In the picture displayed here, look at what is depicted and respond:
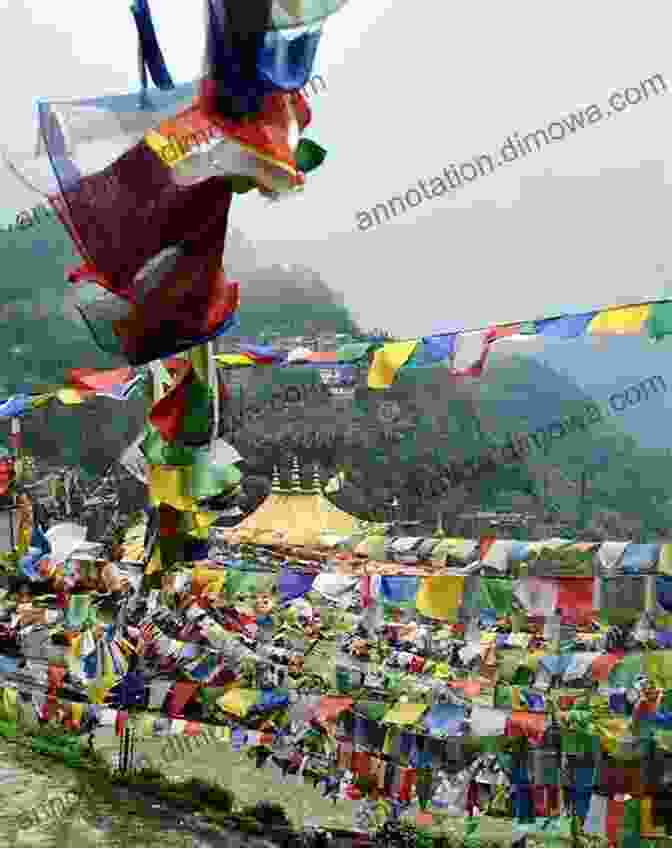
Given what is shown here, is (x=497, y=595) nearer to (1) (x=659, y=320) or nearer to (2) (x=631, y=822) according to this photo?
(2) (x=631, y=822)

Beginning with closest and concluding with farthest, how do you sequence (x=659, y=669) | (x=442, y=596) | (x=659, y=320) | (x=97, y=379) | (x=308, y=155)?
(x=308, y=155)
(x=659, y=320)
(x=659, y=669)
(x=442, y=596)
(x=97, y=379)

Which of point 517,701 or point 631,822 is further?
point 517,701

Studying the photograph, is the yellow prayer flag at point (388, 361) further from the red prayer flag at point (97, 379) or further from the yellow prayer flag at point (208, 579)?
the yellow prayer flag at point (208, 579)

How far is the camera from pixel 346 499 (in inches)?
1686

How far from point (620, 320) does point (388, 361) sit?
6.80ft

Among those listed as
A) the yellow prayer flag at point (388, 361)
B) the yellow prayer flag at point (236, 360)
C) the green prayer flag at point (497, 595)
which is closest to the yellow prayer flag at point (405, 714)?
the green prayer flag at point (497, 595)

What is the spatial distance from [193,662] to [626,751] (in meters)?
5.02

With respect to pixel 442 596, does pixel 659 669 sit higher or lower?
lower

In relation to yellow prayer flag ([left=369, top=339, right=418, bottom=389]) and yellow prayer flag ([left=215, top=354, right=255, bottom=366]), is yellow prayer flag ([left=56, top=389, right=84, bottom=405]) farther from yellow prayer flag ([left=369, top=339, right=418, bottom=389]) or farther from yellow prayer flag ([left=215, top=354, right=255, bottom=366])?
yellow prayer flag ([left=369, top=339, right=418, bottom=389])

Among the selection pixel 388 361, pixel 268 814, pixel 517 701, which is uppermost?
pixel 388 361

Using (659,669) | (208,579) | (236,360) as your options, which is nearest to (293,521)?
(208,579)

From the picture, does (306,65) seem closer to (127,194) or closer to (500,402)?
(127,194)

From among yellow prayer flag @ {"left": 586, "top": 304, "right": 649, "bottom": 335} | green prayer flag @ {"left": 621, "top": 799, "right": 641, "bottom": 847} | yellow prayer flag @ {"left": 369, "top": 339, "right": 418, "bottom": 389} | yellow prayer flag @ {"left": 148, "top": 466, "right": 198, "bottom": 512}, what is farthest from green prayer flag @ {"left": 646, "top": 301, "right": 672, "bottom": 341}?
yellow prayer flag @ {"left": 148, "top": 466, "right": 198, "bottom": 512}

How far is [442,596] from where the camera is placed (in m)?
8.42
